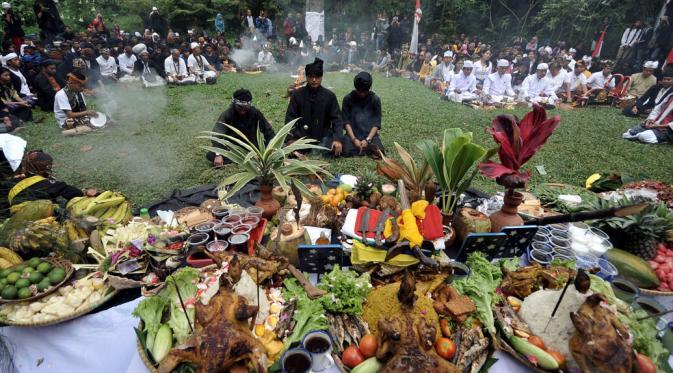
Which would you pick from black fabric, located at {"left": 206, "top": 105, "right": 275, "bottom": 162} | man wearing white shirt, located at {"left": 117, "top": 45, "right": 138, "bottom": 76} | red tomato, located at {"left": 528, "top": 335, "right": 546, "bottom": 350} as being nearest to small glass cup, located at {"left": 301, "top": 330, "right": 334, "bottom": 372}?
red tomato, located at {"left": 528, "top": 335, "right": 546, "bottom": 350}

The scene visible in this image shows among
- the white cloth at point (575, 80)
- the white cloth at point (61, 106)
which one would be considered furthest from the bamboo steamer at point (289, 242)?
the white cloth at point (575, 80)

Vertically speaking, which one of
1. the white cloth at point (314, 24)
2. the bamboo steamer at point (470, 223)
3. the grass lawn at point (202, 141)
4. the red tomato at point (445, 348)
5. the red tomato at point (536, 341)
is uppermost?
the white cloth at point (314, 24)

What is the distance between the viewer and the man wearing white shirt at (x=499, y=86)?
1192 centimetres

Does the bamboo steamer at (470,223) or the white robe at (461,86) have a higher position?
the bamboo steamer at (470,223)

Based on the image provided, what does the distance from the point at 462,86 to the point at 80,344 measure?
1284 centimetres

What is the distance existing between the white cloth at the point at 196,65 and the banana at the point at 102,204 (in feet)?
39.4

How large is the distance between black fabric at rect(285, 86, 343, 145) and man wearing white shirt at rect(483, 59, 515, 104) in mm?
7237

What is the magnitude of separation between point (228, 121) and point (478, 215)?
4.81m

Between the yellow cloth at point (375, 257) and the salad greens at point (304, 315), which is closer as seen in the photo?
the salad greens at point (304, 315)

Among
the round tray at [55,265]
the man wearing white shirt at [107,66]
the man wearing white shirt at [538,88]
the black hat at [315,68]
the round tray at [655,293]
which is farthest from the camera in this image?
the man wearing white shirt at [107,66]

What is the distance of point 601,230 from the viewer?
11.0 feet

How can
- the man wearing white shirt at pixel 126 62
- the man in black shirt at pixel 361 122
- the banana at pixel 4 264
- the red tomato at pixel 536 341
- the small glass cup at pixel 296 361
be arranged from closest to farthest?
the small glass cup at pixel 296 361
the red tomato at pixel 536 341
the banana at pixel 4 264
the man in black shirt at pixel 361 122
the man wearing white shirt at pixel 126 62

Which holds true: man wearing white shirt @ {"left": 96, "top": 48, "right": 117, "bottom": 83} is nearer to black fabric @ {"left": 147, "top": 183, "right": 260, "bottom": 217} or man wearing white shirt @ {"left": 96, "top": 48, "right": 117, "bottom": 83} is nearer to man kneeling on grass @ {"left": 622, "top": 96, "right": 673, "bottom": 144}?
black fabric @ {"left": 147, "top": 183, "right": 260, "bottom": 217}

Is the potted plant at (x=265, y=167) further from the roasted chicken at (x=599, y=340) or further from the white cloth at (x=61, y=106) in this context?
the white cloth at (x=61, y=106)
